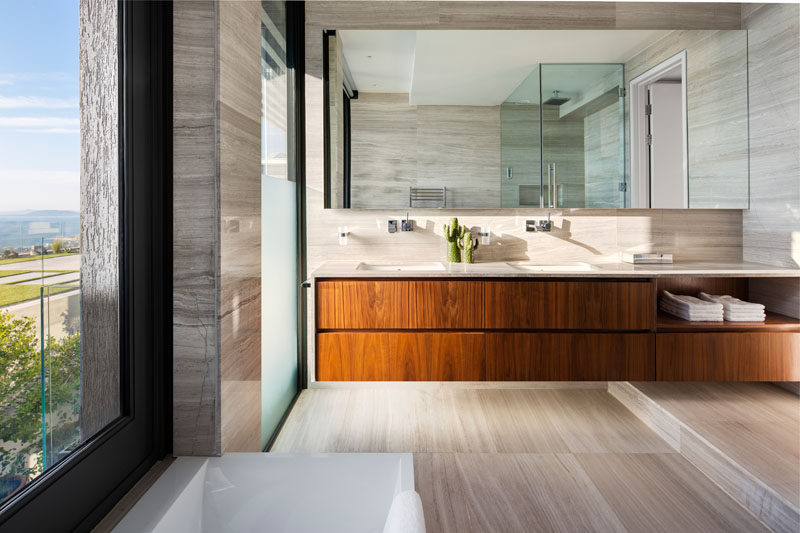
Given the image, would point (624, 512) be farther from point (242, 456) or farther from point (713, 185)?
point (713, 185)

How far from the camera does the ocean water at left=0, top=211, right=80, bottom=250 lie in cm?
85

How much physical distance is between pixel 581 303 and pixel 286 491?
1.98 m

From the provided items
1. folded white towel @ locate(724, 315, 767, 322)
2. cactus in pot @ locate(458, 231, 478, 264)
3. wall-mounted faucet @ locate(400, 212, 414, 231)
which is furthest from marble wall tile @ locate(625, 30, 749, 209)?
wall-mounted faucet @ locate(400, 212, 414, 231)

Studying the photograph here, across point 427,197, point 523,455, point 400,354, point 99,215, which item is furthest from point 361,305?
point 99,215

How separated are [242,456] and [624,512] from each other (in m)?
1.42

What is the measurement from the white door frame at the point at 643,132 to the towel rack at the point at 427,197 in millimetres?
1208

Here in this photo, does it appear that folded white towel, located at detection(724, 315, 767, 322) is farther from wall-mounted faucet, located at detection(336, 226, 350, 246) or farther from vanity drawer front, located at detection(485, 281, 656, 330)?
wall-mounted faucet, located at detection(336, 226, 350, 246)

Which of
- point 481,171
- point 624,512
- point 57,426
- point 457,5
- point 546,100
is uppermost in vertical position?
point 457,5

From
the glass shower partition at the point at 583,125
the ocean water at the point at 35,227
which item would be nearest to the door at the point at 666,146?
the glass shower partition at the point at 583,125

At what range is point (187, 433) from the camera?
1.25m

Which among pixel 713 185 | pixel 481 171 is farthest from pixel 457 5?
pixel 713 185

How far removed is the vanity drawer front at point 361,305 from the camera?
270 cm

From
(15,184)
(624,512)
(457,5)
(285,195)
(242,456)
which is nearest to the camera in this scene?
(15,184)

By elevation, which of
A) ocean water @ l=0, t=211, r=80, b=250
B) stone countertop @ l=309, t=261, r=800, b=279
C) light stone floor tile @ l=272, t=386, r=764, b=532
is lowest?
light stone floor tile @ l=272, t=386, r=764, b=532
